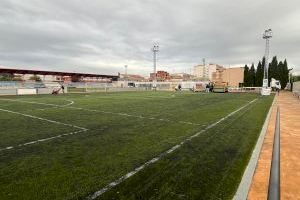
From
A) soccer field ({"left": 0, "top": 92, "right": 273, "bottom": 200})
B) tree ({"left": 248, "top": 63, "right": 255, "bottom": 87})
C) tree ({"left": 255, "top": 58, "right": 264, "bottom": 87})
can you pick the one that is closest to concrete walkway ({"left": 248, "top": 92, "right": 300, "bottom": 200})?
soccer field ({"left": 0, "top": 92, "right": 273, "bottom": 200})

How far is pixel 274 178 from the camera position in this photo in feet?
16.8

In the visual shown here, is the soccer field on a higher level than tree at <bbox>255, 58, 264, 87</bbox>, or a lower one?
lower

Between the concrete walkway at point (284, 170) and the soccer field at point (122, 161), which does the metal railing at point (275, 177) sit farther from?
the soccer field at point (122, 161)

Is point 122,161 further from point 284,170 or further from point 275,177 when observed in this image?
point 284,170

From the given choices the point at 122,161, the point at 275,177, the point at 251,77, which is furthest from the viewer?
the point at 251,77

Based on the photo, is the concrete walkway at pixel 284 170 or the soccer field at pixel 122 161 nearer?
the soccer field at pixel 122 161

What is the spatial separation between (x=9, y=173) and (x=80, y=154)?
165 centimetres

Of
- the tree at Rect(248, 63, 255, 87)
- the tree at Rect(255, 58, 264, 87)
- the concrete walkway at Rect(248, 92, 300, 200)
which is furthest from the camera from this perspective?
the tree at Rect(248, 63, 255, 87)

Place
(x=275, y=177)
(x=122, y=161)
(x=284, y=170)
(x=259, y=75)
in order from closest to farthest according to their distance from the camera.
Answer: (x=275, y=177)
(x=284, y=170)
(x=122, y=161)
(x=259, y=75)

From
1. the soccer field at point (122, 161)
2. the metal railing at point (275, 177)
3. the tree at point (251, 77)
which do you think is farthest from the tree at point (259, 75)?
the metal railing at point (275, 177)

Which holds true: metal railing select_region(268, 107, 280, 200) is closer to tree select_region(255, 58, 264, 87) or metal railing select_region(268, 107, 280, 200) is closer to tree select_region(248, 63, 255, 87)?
tree select_region(255, 58, 264, 87)

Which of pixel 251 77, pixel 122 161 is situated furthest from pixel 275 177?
pixel 251 77

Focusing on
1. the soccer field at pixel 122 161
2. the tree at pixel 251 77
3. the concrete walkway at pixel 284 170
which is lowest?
the concrete walkway at pixel 284 170

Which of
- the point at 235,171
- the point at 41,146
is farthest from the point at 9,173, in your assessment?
the point at 235,171
